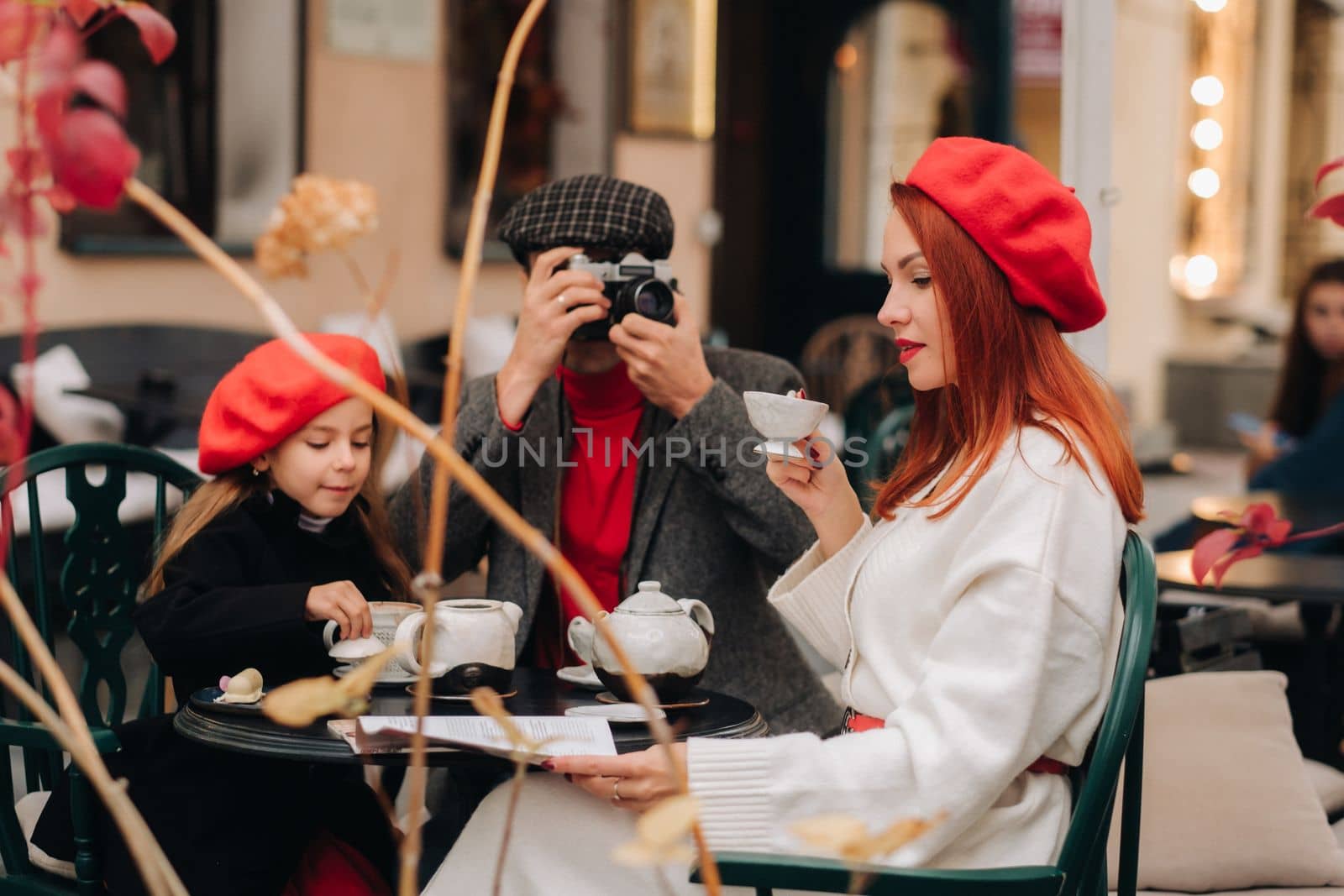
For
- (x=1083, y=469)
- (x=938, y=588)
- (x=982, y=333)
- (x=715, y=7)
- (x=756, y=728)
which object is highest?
(x=715, y=7)

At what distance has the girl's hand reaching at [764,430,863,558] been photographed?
1.76 metres

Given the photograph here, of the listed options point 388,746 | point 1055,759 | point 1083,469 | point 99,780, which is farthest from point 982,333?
point 99,780

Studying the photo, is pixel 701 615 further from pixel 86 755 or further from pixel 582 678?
pixel 86 755

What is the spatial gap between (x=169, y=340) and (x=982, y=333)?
426 centimetres

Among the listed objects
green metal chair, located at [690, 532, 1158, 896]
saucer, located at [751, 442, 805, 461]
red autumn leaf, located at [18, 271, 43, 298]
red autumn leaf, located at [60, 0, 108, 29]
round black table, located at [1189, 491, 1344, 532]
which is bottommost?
round black table, located at [1189, 491, 1344, 532]

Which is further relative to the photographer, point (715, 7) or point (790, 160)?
point (790, 160)

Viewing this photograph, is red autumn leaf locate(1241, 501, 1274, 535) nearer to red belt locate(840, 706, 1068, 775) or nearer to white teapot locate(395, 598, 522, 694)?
red belt locate(840, 706, 1068, 775)

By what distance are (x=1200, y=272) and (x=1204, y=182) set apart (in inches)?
26.5

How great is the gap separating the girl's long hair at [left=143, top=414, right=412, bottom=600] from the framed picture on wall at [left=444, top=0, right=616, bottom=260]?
4.20 m

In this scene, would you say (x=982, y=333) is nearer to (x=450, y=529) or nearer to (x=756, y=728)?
(x=756, y=728)

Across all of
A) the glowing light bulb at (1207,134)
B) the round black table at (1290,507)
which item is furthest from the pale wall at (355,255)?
the glowing light bulb at (1207,134)

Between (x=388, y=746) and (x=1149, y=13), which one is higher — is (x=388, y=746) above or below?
below

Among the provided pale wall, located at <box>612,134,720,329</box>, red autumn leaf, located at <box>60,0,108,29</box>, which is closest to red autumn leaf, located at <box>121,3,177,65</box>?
red autumn leaf, located at <box>60,0,108,29</box>

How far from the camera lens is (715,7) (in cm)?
815
